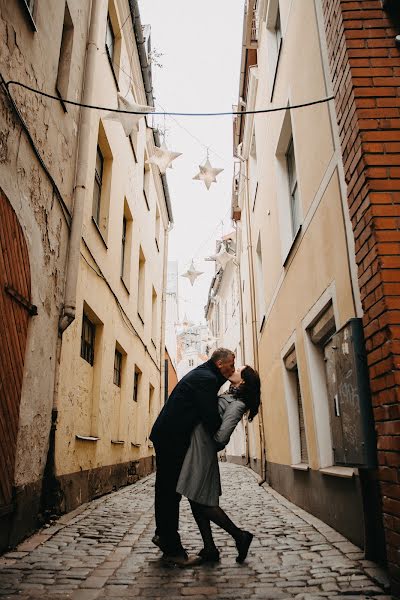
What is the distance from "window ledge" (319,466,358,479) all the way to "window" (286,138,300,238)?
11.3 feet

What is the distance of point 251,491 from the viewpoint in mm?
8719

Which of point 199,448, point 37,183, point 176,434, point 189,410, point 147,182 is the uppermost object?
point 147,182

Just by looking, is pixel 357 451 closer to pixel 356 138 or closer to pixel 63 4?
pixel 356 138

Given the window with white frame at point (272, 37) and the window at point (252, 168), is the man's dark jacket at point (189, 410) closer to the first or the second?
the window with white frame at point (272, 37)

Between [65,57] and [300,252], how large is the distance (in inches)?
156

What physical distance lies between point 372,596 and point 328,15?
14.3ft

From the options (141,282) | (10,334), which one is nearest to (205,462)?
(10,334)

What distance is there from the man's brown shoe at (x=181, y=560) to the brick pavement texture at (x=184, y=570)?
0.13ft

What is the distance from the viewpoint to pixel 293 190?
739cm

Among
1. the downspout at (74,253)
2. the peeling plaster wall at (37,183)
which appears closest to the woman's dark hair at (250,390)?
the peeling plaster wall at (37,183)

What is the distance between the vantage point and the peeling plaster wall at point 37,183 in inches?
171

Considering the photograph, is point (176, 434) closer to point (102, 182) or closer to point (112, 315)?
point (112, 315)

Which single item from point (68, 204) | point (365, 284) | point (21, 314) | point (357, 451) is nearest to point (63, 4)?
point (68, 204)

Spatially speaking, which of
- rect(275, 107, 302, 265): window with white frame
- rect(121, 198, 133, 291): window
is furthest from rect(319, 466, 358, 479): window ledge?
rect(121, 198, 133, 291): window
